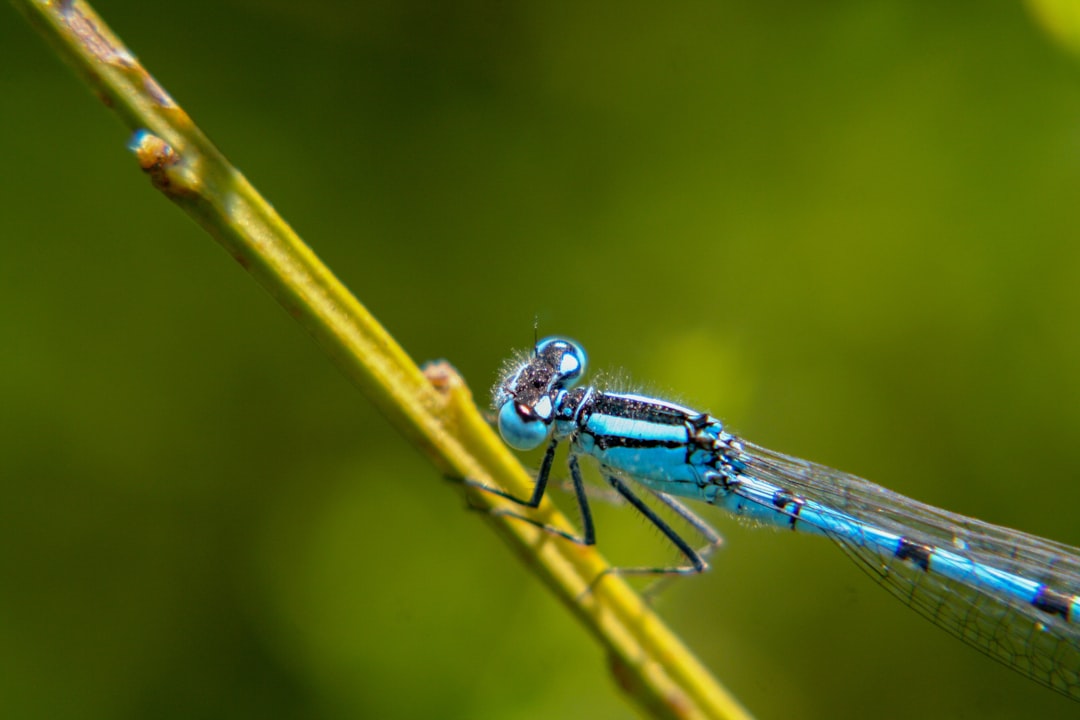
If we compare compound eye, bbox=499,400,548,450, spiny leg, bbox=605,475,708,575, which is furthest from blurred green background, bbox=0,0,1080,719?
compound eye, bbox=499,400,548,450

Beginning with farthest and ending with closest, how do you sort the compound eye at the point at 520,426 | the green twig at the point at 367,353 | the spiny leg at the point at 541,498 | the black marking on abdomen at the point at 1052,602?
the black marking on abdomen at the point at 1052,602 < the compound eye at the point at 520,426 < the spiny leg at the point at 541,498 < the green twig at the point at 367,353

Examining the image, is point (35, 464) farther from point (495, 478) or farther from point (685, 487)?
point (685, 487)

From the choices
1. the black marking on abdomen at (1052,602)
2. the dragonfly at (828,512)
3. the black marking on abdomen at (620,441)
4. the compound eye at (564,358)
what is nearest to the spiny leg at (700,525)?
the dragonfly at (828,512)

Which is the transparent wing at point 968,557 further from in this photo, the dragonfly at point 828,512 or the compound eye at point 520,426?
the compound eye at point 520,426

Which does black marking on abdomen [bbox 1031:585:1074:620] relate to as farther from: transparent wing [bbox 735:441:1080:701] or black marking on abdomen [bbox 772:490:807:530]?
black marking on abdomen [bbox 772:490:807:530]

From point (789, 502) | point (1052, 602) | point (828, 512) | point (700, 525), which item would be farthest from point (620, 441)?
point (1052, 602)

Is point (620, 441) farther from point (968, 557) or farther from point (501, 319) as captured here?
point (968, 557)

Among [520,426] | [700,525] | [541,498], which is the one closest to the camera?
[541,498]

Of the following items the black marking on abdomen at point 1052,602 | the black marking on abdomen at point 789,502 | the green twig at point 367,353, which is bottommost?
the green twig at point 367,353

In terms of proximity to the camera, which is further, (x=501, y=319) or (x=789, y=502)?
(x=789, y=502)

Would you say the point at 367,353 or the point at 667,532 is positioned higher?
the point at 667,532
